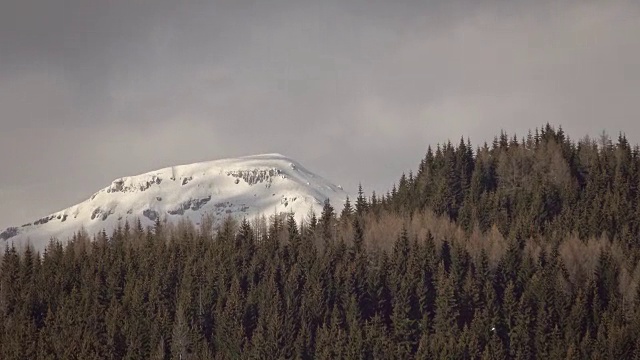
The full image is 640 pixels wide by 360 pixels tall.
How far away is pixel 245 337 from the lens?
535 feet

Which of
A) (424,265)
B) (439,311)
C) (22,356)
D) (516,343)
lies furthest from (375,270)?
(22,356)

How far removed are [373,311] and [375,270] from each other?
1055 cm

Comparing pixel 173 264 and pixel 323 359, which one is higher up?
pixel 173 264

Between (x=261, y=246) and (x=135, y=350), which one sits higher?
(x=261, y=246)

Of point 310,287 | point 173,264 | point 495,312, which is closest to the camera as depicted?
point 495,312

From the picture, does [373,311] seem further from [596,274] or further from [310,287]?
[596,274]

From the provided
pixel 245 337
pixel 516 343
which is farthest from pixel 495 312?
pixel 245 337

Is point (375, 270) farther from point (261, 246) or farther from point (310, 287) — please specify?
point (261, 246)

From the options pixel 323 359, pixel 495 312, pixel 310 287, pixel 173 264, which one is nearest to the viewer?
pixel 323 359

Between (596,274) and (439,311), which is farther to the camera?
(596,274)

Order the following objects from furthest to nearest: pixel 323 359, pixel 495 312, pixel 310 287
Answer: pixel 310 287 → pixel 495 312 → pixel 323 359

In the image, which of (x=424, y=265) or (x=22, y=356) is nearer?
(x=22, y=356)

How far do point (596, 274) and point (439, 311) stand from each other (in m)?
29.4

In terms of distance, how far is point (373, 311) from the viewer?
173m
